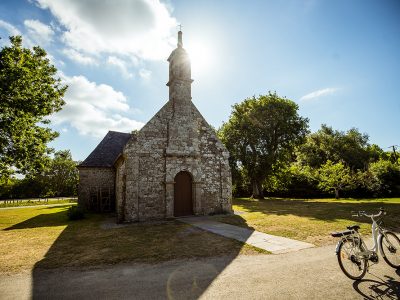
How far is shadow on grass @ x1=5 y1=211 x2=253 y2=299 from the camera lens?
457cm

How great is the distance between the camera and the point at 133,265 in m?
6.07

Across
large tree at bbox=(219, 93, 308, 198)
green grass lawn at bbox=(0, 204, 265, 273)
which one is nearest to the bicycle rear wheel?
green grass lawn at bbox=(0, 204, 265, 273)

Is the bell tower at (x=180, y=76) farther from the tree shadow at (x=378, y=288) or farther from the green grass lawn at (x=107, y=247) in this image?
the tree shadow at (x=378, y=288)

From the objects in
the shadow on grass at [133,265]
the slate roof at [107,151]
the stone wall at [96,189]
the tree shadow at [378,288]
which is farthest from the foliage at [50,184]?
the tree shadow at [378,288]

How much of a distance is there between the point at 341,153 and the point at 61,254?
1997 inches

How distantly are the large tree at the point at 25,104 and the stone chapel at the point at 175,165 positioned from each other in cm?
531

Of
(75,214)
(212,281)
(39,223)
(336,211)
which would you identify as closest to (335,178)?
(336,211)

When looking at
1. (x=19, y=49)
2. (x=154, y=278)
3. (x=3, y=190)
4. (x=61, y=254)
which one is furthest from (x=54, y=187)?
(x=154, y=278)

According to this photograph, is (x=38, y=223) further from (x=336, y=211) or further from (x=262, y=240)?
(x=336, y=211)

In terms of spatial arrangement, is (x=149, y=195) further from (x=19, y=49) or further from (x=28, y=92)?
(x=19, y=49)

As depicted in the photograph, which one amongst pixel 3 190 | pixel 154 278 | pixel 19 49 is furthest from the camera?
pixel 3 190

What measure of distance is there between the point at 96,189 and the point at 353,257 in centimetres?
2031

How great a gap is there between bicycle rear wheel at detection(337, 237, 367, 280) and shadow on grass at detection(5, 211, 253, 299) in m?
2.63

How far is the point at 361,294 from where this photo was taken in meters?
4.15
